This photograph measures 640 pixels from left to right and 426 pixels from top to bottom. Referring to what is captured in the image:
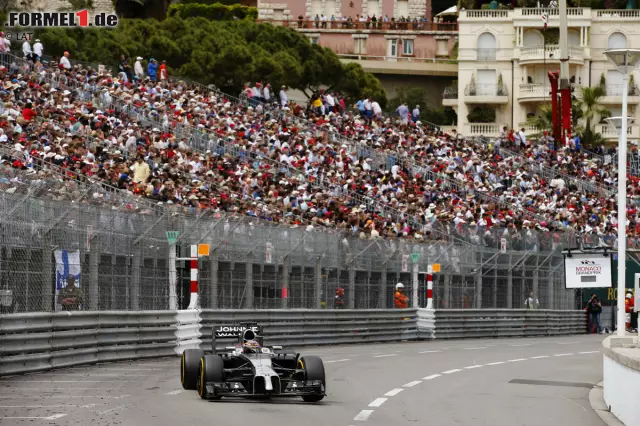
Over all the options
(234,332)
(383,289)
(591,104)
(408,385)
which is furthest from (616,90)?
(234,332)

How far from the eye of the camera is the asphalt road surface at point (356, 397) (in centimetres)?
1520

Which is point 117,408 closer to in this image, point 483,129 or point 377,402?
point 377,402

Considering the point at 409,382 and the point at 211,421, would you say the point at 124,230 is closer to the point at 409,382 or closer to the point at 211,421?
the point at 409,382

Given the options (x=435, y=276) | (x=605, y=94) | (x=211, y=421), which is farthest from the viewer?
(x=605, y=94)

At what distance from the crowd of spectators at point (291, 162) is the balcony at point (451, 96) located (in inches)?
993

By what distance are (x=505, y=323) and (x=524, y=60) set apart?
4978 cm

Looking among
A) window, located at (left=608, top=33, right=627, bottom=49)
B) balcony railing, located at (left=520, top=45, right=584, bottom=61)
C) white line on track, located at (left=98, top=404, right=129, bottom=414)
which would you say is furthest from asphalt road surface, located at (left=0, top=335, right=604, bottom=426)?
window, located at (left=608, top=33, right=627, bottom=49)

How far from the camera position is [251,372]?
17078mm

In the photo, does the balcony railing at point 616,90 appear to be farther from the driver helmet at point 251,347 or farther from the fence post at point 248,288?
the driver helmet at point 251,347

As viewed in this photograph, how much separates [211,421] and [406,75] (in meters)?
82.3

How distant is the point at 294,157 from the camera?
1775 inches

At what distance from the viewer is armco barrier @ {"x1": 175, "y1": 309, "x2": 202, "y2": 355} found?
25672 mm

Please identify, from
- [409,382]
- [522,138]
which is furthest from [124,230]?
[522,138]

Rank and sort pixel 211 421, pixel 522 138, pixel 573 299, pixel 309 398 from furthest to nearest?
pixel 522 138, pixel 573 299, pixel 309 398, pixel 211 421
